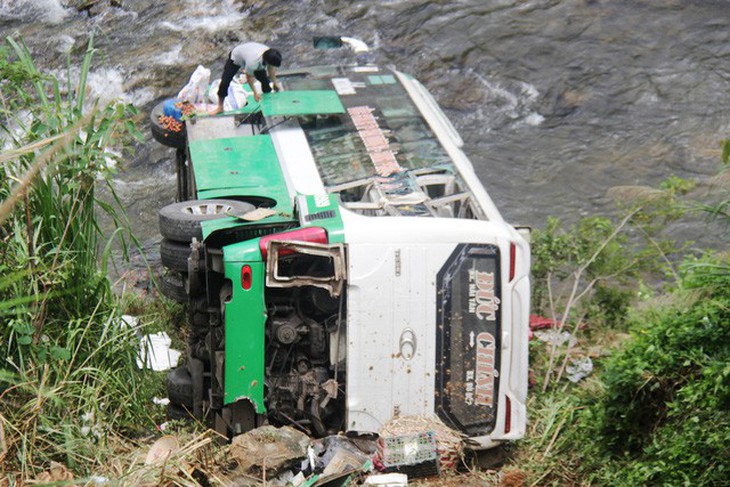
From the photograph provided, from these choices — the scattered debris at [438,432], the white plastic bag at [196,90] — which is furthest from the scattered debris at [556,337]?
the white plastic bag at [196,90]

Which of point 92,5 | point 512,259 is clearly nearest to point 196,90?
point 512,259

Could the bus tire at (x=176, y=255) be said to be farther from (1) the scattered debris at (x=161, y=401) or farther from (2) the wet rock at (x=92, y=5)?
Answer: (2) the wet rock at (x=92, y=5)

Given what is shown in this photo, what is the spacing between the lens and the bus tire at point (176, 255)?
734 cm

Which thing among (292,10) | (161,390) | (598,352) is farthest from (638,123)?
(161,390)

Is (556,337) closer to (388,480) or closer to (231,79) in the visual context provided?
(388,480)

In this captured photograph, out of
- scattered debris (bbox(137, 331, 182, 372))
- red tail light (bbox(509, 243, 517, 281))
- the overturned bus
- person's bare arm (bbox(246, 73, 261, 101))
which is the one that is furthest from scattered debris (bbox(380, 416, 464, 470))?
person's bare arm (bbox(246, 73, 261, 101))

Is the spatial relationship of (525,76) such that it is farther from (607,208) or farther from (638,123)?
(607,208)

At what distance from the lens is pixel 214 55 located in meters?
16.7

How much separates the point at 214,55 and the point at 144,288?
720 cm

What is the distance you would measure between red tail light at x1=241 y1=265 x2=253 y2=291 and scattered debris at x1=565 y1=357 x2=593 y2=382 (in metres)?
3.17

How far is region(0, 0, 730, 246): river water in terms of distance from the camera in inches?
583

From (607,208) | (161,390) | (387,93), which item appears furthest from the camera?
(607,208)

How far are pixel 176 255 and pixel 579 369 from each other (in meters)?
3.55

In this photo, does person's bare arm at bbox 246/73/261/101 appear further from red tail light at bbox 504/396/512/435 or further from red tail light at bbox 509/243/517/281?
red tail light at bbox 504/396/512/435
